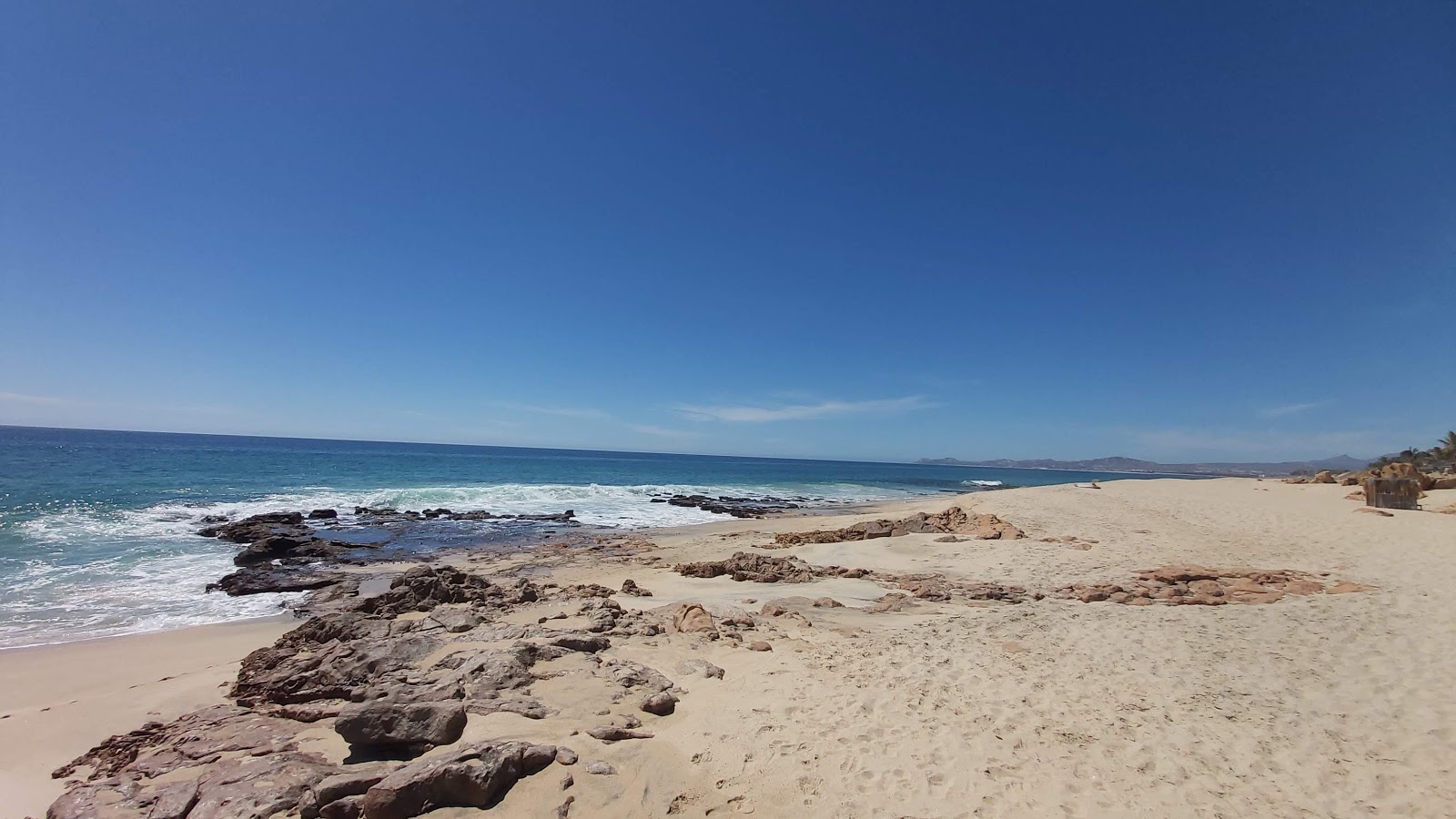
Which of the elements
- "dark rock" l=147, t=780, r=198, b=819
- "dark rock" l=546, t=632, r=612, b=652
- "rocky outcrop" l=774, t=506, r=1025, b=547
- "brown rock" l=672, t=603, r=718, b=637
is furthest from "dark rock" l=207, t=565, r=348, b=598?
"rocky outcrop" l=774, t=506, r=1025, b=547

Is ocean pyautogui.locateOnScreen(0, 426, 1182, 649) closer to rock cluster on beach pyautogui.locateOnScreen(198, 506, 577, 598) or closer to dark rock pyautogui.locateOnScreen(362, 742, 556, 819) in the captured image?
rock cluster on beach pyautogui.locateOnScreen(198, 506, 577, 598)

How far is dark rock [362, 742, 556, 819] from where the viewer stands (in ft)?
12.6

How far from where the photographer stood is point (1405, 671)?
252 inches

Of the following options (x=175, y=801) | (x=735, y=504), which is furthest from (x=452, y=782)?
(x=735, y=504)

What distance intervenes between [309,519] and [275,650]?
20022 millimetres

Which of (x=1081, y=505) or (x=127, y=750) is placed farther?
(x=1081, y=505)

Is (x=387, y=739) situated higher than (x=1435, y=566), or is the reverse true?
(x=1435, y=566)

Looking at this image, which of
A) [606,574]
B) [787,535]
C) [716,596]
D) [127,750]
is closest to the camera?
[127,750]

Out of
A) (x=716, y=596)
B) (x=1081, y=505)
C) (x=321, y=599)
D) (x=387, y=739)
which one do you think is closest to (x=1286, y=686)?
(x=716, y=596)

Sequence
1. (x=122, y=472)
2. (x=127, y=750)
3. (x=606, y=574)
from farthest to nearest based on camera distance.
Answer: (x=122, y=472) < (x=606, y=574) < (x=127, y=750)

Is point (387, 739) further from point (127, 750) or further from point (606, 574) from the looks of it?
point (606, 574)

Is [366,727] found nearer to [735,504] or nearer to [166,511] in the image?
[166,511]

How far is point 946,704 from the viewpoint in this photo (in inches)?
221

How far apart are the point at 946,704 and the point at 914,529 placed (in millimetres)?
12750
